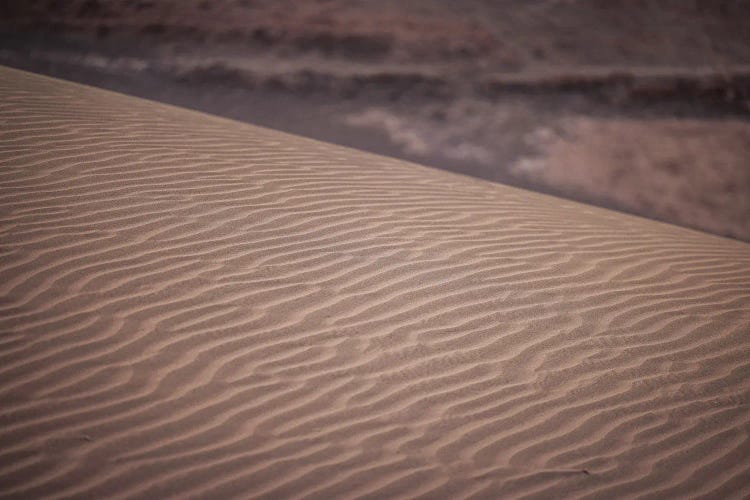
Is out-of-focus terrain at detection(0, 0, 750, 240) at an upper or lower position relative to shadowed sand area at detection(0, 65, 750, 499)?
upper

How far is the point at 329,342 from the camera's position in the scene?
3.50 m

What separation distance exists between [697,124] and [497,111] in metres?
2.78

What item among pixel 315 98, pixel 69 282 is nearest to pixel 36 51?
pixel 315 98

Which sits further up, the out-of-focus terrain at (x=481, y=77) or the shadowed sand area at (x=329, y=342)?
the out-of-focus terrain at (x=481, y=77)

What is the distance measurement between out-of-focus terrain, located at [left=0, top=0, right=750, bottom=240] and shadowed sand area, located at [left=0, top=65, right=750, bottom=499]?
310 centimetres

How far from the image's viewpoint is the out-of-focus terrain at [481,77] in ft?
28.2

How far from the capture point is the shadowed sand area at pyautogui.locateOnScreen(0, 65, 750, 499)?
2764 millimetres

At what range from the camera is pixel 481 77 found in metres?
9.57

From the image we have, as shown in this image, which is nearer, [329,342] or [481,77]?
[329,342]

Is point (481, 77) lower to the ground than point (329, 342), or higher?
higher

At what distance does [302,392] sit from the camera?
3.13 meters

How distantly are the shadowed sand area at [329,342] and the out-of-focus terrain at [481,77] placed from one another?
310 cm

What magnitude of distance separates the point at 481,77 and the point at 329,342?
708 cm

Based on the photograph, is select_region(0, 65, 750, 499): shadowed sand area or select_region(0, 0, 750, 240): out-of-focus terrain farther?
select_region(0, 0, 750, 240): out-of-focus terrain
